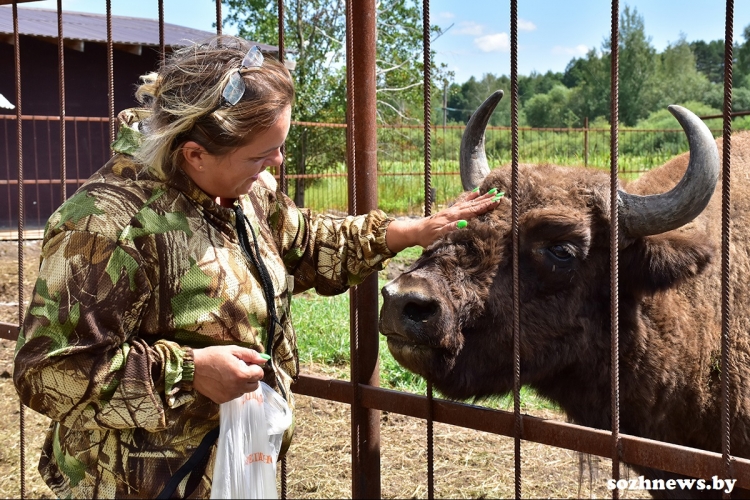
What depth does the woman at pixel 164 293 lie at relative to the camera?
2.23 meters

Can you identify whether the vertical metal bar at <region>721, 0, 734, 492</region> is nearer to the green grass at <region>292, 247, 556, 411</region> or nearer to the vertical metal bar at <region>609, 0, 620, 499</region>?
the vertical metal bar at <region>609, 0, 620, 499</region>

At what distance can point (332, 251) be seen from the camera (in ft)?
10.2

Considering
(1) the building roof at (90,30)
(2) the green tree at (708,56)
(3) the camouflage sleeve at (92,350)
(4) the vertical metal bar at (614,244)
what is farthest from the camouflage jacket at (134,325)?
(2) the green tree at (708,56)

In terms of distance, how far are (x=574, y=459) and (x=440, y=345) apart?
9.99 ft

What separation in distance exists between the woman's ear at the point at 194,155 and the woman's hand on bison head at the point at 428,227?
946 mm

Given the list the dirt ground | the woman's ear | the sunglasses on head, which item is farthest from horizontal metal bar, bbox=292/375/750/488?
the dirt ground

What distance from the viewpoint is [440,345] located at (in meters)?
2.99

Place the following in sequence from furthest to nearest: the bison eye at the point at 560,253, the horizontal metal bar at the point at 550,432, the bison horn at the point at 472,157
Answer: the bison horn at the point at 472,157 → the bison eye at the point at 560,253 → the horizontal metal bar at the point at 550,432

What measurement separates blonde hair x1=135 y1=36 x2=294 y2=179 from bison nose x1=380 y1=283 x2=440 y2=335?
2.93 feet

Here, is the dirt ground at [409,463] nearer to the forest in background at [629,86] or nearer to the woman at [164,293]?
the woman at [164,293]

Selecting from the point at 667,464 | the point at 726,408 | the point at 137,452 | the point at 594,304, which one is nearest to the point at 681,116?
the point at 594,304

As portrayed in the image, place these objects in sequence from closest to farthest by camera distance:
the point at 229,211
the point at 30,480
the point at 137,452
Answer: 1. the point at 137,452
2. the point at 229,211
3. the point at 30,480

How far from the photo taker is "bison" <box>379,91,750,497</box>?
3037 mm

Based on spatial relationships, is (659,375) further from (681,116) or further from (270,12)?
(270,12)
